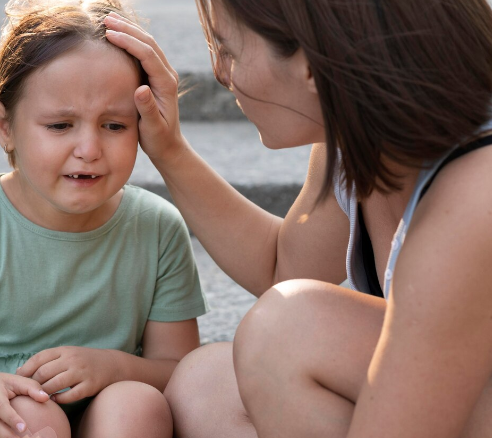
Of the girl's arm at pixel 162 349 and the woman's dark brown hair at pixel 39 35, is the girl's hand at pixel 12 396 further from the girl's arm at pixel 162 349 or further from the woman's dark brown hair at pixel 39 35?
the woman's dark brown hair at pixel 39 35

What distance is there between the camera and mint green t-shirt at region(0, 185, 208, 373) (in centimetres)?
150

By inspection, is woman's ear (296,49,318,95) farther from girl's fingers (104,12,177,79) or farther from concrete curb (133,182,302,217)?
concrete curb (133,182,302,217)

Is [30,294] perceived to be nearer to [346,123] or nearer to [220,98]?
[346,123]

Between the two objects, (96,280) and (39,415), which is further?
(96,280)

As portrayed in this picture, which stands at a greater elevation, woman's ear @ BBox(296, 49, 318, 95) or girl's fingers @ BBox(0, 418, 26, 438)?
woman's ear @ BBox(296, 49, 318, 95)

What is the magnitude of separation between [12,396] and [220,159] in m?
1.51

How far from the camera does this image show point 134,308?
1.56m

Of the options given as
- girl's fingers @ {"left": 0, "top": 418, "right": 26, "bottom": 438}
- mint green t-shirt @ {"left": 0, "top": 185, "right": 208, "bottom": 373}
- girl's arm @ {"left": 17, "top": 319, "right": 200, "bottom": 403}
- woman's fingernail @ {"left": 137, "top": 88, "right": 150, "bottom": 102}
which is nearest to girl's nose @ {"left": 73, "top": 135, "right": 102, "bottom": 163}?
woman's fingernail @ {"left": 137, "top": 88, "right": 150, "bottom": 102}

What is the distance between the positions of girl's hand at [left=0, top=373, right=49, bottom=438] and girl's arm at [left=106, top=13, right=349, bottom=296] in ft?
1.40

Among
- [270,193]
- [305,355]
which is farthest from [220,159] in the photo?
[305,355]

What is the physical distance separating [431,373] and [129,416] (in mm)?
573

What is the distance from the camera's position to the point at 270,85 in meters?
1.16

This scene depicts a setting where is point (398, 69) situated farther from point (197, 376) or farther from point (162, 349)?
point (162, 349)

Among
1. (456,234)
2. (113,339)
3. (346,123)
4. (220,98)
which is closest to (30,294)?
(113,339)
